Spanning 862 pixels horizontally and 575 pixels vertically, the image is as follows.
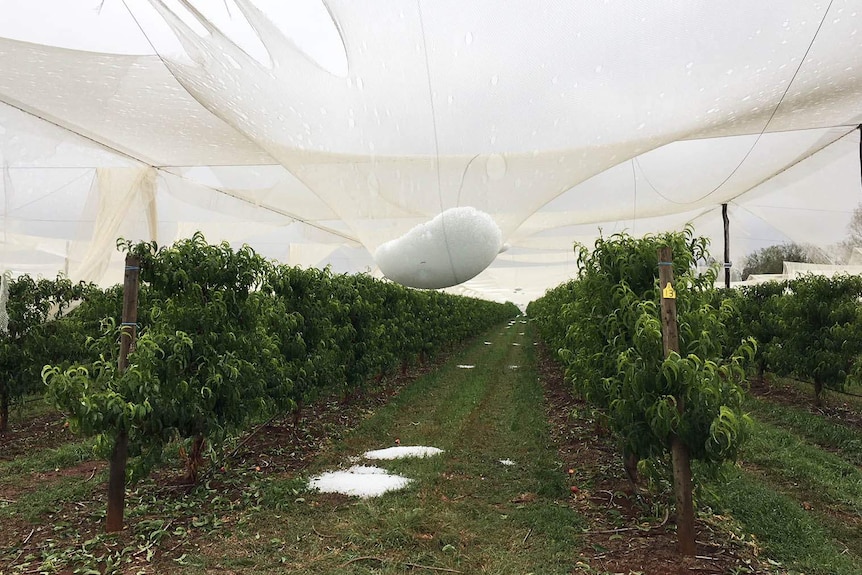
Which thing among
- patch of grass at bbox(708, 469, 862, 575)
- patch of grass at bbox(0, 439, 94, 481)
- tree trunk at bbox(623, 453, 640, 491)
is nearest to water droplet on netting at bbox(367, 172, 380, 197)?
tree trunk at bbox(623, 453, 640, 491)

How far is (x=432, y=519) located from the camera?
4070 mm

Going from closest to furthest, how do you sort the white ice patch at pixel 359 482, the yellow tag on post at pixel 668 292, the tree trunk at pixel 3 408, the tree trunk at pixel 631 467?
the yellow tag on post at pixel 668 292 < the tree trunk at pixel 631 467 < the white ice patch at pixel 359 482 < the tree trunk at pixel 3 408

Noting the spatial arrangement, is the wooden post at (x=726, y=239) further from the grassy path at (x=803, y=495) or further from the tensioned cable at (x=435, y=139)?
the tensioned cable at (x=435, y=139)

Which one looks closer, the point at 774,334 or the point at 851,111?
the point at 851,111

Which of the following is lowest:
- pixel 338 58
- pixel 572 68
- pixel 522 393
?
pixel 522 393

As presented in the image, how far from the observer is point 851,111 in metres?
6.36

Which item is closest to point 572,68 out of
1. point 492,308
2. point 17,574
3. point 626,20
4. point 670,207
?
point 626,20

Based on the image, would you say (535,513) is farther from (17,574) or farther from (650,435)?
(17,574)

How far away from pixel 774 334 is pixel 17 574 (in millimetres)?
11311

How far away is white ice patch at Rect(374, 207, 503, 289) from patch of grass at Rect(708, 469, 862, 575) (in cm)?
218

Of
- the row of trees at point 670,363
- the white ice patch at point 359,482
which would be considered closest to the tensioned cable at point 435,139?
the row of trees at point 670,363

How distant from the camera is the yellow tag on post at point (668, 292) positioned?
3295 millimetres

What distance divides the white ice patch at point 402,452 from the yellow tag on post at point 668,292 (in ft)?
11.4

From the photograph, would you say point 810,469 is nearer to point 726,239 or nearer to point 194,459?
point 194,459
